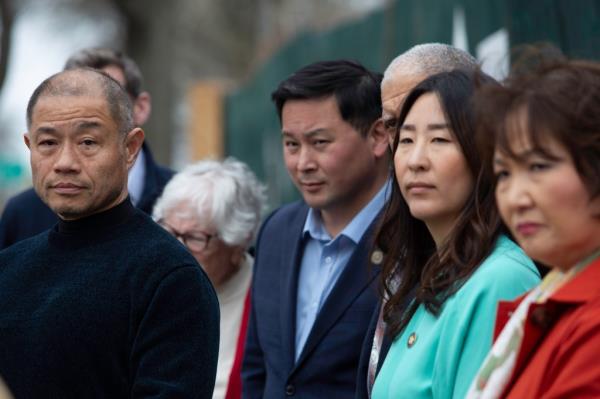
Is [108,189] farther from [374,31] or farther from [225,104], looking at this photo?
[225,104]

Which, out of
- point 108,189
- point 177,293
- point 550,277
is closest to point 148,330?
point 177,293

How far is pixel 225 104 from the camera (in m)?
17.4

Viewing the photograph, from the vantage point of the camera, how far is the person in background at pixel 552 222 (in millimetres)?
2773

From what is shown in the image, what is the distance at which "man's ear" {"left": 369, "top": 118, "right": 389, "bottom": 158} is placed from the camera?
15.9 ft

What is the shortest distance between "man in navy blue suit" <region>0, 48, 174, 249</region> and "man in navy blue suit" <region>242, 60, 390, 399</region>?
1038 mm

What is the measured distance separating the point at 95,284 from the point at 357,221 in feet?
4.33

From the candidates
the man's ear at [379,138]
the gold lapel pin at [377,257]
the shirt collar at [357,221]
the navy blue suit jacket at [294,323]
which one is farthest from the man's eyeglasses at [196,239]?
the gold lapel pin at [377,257]

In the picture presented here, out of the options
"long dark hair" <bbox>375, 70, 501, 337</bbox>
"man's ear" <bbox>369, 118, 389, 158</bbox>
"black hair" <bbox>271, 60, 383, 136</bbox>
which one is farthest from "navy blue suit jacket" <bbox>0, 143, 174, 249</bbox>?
"long dark hair" <bbox>375, 70, 501, 337</bbox>

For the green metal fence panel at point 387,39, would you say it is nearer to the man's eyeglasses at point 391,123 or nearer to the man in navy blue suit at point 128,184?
the man's eyeglasses at point 391,123

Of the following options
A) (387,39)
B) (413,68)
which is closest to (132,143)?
(413,68)

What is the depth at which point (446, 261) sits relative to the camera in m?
3.51

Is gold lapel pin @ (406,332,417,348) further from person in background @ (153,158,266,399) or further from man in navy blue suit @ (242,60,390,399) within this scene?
person in background @ (153,158,266,399)

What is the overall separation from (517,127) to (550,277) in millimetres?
354

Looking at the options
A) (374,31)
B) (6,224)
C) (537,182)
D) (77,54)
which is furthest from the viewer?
(374,31)
